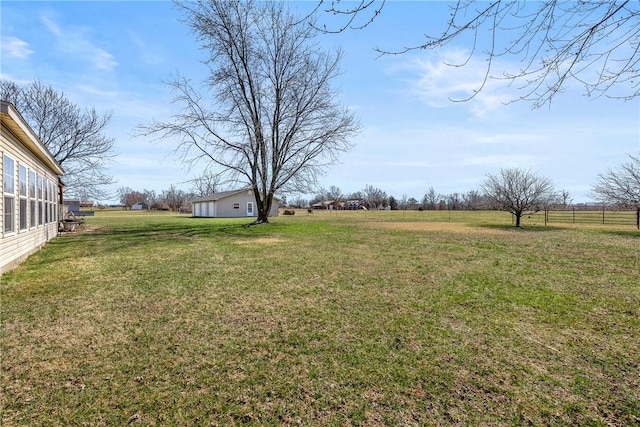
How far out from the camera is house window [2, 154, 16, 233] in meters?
6.63

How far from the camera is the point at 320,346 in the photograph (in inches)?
144

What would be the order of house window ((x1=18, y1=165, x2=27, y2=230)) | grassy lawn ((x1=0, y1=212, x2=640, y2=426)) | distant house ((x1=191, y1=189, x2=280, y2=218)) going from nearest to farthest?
grassy lawn ((x1=0, y1=212, x2=640, y2=426))
house window ((x1=18, y1=165, x2=27, y2=230))
distant house ((x1=191, y1=189, x2=280, y2=218))

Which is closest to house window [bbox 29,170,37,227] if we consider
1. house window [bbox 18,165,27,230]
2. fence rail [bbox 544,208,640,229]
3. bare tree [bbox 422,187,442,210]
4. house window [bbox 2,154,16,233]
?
house window [bbox 18,165,27,230]

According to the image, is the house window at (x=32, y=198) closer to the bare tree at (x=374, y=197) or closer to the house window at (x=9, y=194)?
the house window at (x=9, y=194)

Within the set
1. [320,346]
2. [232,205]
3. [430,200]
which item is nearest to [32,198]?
[320,346]

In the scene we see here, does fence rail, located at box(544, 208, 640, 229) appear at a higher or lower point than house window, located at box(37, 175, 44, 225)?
lower

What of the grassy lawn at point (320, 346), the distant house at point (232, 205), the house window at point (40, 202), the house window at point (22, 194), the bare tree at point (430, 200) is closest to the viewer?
the grassy lawn at point (320, 346)

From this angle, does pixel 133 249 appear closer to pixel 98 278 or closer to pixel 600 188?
pixel 98 278

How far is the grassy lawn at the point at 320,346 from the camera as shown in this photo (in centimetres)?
255

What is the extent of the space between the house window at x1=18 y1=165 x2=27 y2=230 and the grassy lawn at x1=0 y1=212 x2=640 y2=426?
133cm

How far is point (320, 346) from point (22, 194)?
28.9 feet

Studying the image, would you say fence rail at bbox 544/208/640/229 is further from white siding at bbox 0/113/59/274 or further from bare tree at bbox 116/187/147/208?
bare tree at bbox 116/187/147/208

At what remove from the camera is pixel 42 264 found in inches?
310

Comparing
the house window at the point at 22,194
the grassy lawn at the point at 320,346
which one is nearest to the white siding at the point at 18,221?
the house window at the point at 22,194
